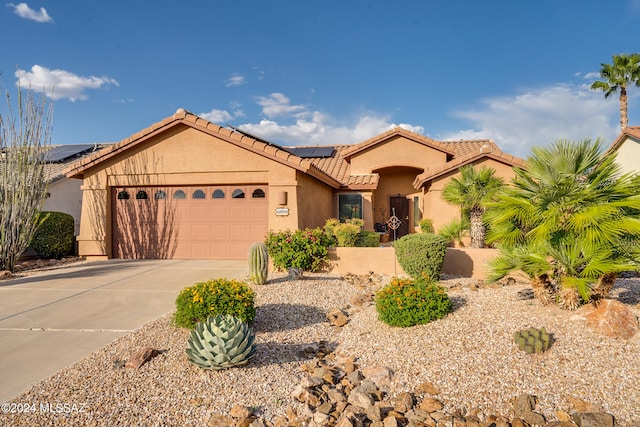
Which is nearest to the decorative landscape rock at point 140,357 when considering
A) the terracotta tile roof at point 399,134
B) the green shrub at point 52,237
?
the green shrub at point 52,237

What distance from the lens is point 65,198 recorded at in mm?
16922

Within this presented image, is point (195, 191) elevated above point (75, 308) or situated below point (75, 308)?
above

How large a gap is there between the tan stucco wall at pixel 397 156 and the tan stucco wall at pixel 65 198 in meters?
12.7

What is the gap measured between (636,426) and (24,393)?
5.95m

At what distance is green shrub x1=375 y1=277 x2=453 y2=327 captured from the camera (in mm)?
5676

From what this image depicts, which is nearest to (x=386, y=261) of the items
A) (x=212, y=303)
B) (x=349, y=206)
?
(x=212, y=303)

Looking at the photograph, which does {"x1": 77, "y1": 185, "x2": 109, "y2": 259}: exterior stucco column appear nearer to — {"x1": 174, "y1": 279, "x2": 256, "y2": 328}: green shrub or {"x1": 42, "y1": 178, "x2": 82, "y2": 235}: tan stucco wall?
{"x1": 42, "y1": 178, "x2": 82, "y2": 235}: tan stucco wall

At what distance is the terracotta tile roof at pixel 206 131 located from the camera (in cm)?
1199

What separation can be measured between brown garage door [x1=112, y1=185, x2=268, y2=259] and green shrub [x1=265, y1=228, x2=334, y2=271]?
8.79 feet

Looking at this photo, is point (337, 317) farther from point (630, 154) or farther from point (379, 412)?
point (630, 154)

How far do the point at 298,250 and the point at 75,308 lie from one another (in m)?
5.02

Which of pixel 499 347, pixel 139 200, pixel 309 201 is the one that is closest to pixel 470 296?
pixel 499 347

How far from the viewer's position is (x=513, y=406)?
386 cm

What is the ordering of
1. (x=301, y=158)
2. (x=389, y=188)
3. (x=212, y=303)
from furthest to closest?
(x=389, y=188), (x=301, y=158), (x=212, y=303)
